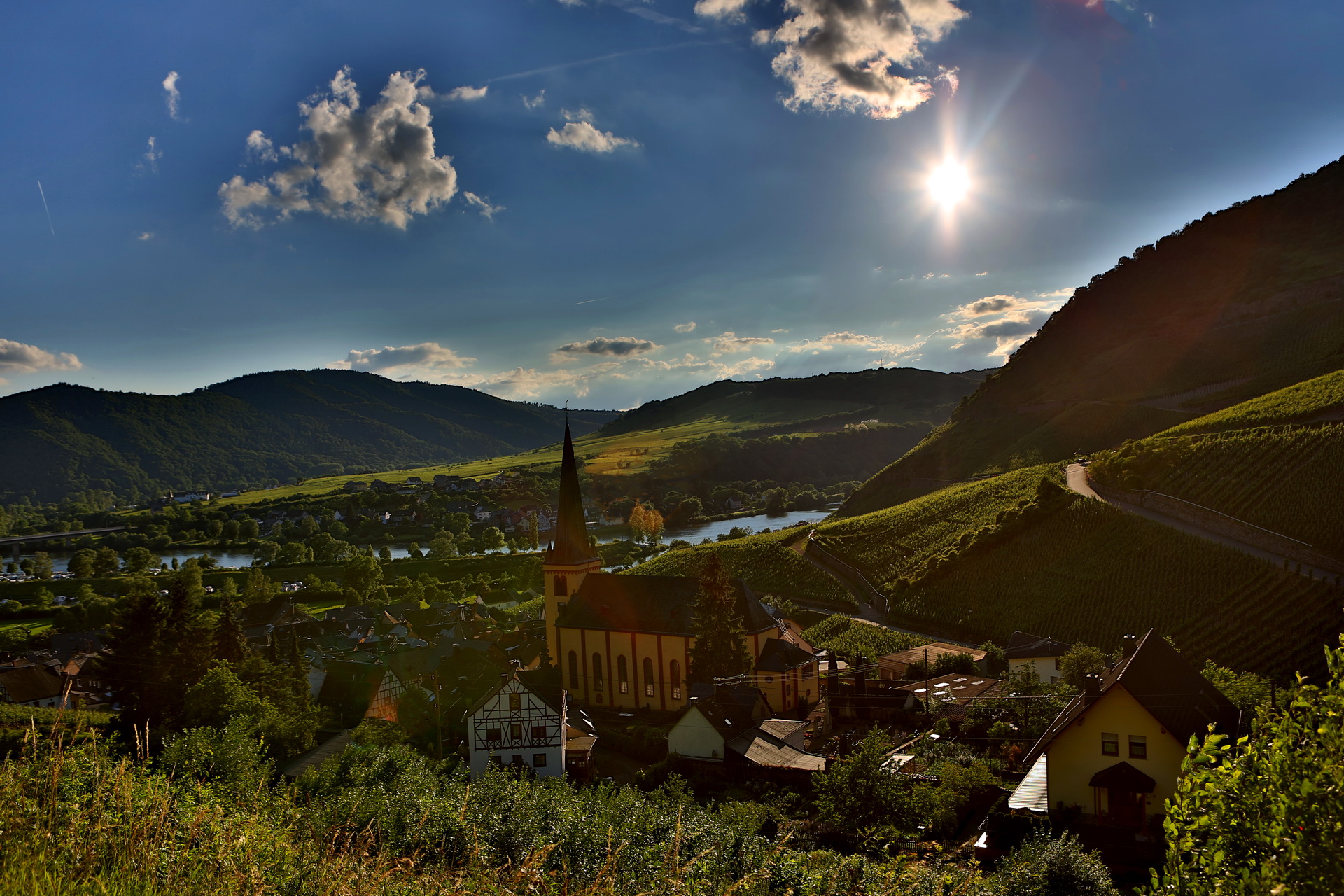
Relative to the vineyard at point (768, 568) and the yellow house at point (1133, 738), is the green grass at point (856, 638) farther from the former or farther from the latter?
the yellow house at point (1133, 738)

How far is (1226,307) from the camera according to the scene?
84875 millimetres

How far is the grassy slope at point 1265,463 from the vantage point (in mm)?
34406

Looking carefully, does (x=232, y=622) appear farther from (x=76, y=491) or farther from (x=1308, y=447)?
(x=76, y=491)

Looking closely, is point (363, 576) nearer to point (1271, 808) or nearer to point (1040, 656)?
point (1040, 656)

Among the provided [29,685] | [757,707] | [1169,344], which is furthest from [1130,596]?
[1169,344]

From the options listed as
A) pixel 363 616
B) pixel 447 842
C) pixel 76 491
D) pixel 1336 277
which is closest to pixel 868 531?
pixel 363 616

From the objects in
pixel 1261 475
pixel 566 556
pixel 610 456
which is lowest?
pixel 566 556

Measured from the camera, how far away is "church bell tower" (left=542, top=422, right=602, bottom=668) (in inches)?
1491

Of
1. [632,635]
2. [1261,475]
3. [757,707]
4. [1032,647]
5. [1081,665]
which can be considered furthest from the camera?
[1261,475]

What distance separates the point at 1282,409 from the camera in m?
44.8

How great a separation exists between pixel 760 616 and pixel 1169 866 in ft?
92.7

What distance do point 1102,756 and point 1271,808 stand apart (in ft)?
52.2

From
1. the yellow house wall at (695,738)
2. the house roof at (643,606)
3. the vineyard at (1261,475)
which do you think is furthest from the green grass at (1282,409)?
the yellow house wall at (695,738)

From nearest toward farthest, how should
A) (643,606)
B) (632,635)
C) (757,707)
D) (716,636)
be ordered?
(757,707)
(716,636)
(632,635)
(643,606)
